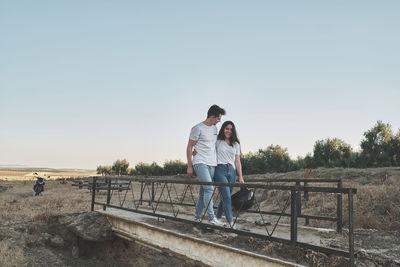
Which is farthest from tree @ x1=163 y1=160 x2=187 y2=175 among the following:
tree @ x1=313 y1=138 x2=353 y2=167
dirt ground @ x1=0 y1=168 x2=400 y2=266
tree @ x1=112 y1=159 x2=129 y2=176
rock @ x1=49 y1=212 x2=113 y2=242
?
rock @ x1=49 y1=212 x2=113 y2=242

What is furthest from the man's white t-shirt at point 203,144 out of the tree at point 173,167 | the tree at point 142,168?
the tree at point 142,168

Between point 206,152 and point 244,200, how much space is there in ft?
3.40

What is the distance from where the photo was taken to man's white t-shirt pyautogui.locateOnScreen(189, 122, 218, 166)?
542 centimetres

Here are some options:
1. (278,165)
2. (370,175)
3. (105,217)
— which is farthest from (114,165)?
(105,217)

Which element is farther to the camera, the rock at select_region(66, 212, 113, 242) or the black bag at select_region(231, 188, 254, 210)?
the rock at select_region(66, 212, 113, 242)

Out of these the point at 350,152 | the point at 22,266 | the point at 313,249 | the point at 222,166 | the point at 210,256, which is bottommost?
the point at 22,266

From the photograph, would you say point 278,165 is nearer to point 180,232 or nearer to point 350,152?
point 350,152

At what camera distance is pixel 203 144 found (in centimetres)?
544

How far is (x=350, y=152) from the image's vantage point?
1577 inches

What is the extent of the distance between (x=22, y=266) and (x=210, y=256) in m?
4.71

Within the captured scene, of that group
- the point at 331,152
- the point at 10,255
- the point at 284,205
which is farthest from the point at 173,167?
the point at 284,205

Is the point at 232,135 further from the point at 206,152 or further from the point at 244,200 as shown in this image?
the point at 244,200

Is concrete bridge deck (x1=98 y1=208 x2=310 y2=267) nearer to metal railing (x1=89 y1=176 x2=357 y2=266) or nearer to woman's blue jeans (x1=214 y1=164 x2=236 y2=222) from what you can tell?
metal railing (x1=89 y1=176 x2=357 y2=266)

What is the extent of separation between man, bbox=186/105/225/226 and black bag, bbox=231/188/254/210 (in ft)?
1.46
